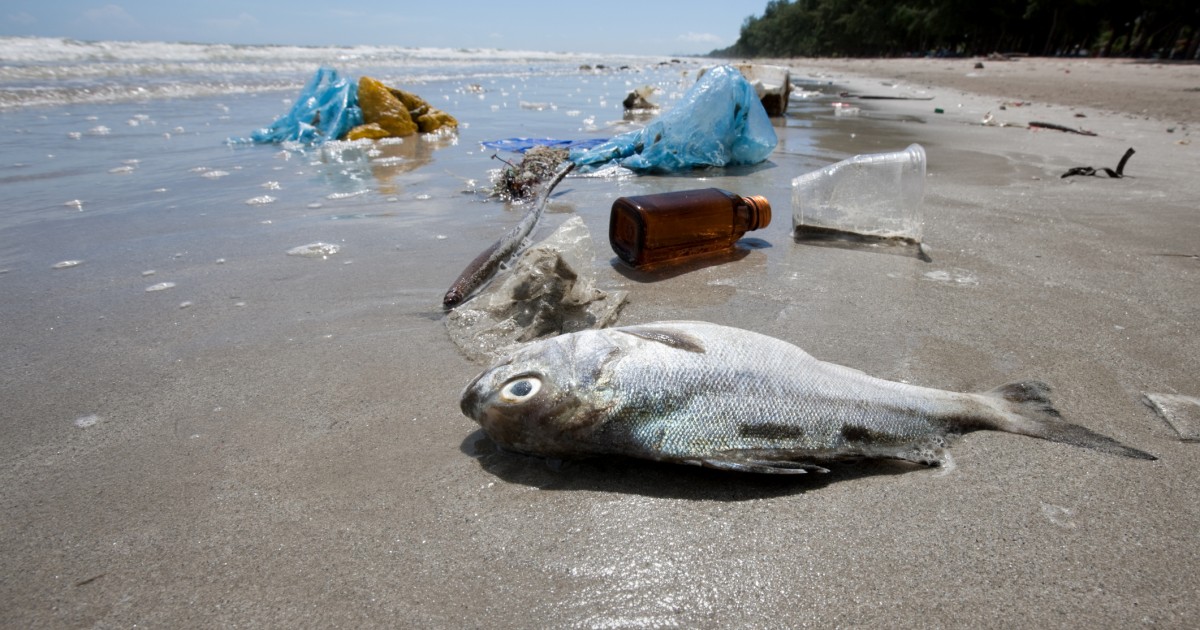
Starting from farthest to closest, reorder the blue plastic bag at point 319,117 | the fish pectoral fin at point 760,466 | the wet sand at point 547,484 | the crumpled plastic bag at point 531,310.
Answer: the blue plastic bag at point 319,117, the crumpled plastic bag at point 531,310, the fish pectoral fin at point 760,466, the wet sand at point 547,484

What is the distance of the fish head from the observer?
1.81 metres

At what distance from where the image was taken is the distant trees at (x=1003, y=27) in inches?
1337

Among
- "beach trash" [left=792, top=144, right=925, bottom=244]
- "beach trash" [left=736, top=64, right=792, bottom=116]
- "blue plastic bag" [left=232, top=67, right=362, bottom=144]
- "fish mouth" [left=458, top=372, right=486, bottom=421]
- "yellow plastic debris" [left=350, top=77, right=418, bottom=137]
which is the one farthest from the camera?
"beach trash" [left=736, top=64, right=792, bottom=116]

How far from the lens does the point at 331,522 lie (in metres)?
1.70

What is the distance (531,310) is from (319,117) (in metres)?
7.87

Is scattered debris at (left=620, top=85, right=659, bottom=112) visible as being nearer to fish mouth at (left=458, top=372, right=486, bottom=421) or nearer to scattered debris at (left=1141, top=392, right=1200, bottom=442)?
scattered debris at (left=1141, top=392, right=1200, bottom=442)

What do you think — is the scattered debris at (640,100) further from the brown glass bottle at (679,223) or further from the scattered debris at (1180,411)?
the scattered debris at (1180,411)

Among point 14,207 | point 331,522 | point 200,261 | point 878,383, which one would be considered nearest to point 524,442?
point 331,522

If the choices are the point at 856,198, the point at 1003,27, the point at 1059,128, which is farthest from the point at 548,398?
the point at 1003,27

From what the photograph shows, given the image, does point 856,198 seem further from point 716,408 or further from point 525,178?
point 716,408

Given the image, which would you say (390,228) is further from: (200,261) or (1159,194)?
(1159,194)

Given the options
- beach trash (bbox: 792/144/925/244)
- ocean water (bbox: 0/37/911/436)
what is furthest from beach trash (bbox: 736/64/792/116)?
beach trash (bbox: 792/144/925/244)

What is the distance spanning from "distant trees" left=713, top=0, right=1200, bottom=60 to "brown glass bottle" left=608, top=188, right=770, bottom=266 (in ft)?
131

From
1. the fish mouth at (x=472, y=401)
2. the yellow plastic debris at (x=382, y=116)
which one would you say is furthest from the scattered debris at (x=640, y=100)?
the fish mouth at (x=472, y=401)
